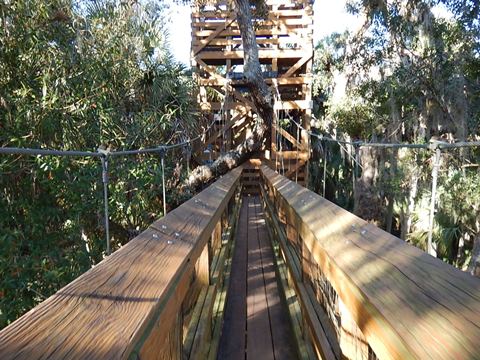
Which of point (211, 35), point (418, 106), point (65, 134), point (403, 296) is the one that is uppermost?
point (211, 35)

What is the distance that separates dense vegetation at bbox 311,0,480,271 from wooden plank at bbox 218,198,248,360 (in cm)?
374

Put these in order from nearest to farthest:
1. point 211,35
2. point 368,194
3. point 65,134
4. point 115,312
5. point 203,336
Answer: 1. point 115,312
2. point 203,336
3. point 65,134
4. point 368,194
5. point 211,35

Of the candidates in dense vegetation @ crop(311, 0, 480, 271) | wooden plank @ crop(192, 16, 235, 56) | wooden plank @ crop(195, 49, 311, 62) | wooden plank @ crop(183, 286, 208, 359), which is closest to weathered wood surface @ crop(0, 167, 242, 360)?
wooden plank @ crop(183, 286, 208, 359)

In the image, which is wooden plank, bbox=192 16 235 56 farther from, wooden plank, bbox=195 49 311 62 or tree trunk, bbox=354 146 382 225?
tree trunk, bbox=354 146 382 225

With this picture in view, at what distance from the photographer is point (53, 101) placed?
12.5 feet

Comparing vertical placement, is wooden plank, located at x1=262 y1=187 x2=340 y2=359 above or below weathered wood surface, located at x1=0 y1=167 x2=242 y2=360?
below

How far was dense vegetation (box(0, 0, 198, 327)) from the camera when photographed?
3570mm

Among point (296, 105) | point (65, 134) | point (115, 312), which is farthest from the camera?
point (296, 105)

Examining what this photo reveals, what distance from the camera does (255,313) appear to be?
2711mm

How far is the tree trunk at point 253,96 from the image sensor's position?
6660mm

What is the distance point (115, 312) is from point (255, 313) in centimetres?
210

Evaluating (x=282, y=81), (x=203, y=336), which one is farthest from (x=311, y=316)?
(x=282, y=81)

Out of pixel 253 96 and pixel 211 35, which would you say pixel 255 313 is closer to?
pixel 253 96

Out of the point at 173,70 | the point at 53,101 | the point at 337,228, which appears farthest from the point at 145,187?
the point at 337,228
